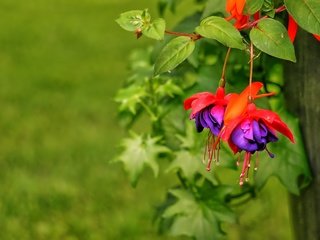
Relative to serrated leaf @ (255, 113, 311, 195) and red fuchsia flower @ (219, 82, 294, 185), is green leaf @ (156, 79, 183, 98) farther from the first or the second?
red fuchsia flower @ (219, 82, 294, 185)

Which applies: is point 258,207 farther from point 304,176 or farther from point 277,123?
point 277,123

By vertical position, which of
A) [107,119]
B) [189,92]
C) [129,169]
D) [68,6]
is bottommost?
[68,6]

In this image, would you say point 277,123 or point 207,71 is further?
point 207,71

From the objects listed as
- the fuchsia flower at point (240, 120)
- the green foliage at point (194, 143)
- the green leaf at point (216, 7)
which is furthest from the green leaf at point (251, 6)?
the green foliage at point (194, 143)

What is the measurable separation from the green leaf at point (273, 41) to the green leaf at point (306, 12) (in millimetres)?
31

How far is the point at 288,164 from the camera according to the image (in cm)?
173

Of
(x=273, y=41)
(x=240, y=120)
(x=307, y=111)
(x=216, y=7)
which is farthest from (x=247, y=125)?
(x=307, y=111)

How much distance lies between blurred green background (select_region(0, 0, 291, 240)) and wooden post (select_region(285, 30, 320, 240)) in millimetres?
935

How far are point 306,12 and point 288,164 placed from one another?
2.08ft

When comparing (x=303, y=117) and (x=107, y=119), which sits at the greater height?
(x=303, y=117)

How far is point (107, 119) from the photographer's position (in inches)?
162

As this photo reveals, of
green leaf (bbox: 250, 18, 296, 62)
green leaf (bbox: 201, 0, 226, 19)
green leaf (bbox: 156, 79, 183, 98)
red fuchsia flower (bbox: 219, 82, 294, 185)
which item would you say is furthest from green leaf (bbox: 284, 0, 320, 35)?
green leaf (bbox: 156, 79, 183, 98)

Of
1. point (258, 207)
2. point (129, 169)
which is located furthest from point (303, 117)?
point (258, 207)

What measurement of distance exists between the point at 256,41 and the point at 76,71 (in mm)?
3730
